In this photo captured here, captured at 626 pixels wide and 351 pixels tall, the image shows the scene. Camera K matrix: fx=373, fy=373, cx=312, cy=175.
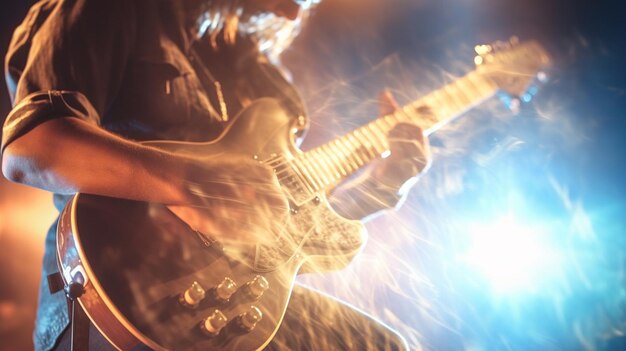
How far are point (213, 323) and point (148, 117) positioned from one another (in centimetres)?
75

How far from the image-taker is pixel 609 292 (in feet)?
6.89

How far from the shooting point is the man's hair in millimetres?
1681

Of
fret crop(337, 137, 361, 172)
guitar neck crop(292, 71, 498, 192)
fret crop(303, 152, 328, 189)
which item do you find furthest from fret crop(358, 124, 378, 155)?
fret crop(303, 152, 328, 189)

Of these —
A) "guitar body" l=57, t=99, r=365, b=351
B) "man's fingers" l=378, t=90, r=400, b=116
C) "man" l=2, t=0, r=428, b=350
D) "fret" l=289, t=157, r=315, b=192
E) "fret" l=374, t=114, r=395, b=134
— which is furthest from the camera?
"man's fingers" l=378, t=90, r=400, b=116

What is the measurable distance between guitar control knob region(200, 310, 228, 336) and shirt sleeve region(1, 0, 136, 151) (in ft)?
1.89

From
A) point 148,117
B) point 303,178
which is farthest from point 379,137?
point 148,117

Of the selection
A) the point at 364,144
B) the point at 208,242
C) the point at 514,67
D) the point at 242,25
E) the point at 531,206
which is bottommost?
the point at 208,242

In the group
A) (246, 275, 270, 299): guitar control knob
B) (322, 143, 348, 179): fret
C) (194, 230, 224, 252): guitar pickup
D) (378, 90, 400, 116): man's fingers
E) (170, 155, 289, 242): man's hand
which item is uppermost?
(378, 90, 400, 116): man's fingers

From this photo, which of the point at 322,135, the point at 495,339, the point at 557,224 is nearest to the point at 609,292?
the point at 557,224

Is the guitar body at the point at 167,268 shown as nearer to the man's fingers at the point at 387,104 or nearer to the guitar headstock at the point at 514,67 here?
the man's fingers at the point at 387,104

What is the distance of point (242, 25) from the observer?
185 cm

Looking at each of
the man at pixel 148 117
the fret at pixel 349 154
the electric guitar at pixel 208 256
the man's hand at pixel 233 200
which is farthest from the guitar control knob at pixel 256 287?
the fret at pixel 349 154

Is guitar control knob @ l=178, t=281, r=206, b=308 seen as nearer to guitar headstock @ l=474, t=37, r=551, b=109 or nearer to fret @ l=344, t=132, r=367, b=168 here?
fret @ l=344, t=132, r=367, b=168

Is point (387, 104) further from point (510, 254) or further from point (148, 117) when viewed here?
point (510, 254)
